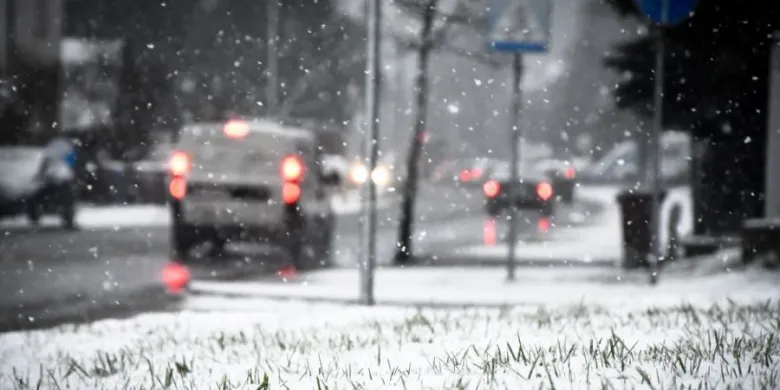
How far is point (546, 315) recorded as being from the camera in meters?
7.12

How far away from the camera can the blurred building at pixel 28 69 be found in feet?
101

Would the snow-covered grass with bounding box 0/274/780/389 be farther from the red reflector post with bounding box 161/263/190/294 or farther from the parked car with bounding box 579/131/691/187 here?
the parked car with bounding box 579/131/691/187

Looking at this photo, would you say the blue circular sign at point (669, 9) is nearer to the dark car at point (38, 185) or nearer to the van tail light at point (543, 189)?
the dark car at point (38, 185)

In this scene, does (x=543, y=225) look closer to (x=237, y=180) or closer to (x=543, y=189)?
(x=543, y=189)

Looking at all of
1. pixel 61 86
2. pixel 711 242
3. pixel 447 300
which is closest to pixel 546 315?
pixel 447 300

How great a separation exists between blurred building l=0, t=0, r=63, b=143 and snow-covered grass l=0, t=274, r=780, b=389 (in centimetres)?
2529

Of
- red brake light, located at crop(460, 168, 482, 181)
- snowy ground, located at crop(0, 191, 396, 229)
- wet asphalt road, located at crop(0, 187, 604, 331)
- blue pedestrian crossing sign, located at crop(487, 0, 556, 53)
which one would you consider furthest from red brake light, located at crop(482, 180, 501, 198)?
red brake light, located at crop(460, 168, 482, 181)

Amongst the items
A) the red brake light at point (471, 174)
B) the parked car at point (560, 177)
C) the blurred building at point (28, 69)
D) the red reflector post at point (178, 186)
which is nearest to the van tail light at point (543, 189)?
the parked car at point (560, 177)

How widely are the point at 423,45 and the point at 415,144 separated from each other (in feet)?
→ 6.00

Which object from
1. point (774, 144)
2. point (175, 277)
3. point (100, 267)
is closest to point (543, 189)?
point (774, 144)

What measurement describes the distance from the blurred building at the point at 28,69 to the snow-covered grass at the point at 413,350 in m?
25.3

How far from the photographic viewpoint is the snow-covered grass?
439cm

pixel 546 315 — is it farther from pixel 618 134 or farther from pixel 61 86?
pixel 618 134

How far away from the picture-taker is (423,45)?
50.1 feet
